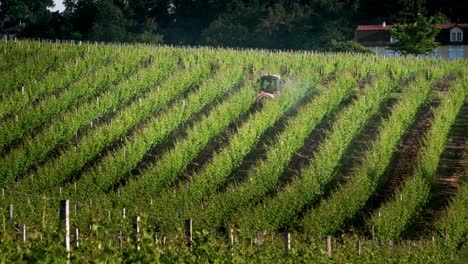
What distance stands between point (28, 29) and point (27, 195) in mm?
68588

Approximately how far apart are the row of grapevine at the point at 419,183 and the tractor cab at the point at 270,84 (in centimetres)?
801

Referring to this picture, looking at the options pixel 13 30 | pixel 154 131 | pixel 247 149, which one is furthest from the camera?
pixel 13 30

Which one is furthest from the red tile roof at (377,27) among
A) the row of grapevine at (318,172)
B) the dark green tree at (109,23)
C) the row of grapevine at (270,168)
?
the row of grapevine at (270,168)

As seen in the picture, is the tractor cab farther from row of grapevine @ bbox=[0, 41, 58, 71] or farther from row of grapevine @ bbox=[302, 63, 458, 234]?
row of grapevine @ bbox=[0, 41, 58, 71]

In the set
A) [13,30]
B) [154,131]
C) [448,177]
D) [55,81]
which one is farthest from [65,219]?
[13,30]

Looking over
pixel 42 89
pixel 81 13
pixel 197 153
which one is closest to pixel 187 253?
pixel 197 153

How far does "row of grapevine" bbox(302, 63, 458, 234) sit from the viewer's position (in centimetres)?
3812

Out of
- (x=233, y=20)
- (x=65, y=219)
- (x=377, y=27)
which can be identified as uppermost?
(x=233, y=20)

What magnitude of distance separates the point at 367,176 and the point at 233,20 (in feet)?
204

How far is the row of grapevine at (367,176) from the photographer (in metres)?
38.1

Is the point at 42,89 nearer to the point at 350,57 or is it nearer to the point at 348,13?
the point at 350,57

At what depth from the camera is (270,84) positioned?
5709 centimetres

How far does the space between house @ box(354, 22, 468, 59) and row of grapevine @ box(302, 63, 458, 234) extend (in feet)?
121

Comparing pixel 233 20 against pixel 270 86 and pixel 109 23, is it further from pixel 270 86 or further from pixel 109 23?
pixel 270 86
